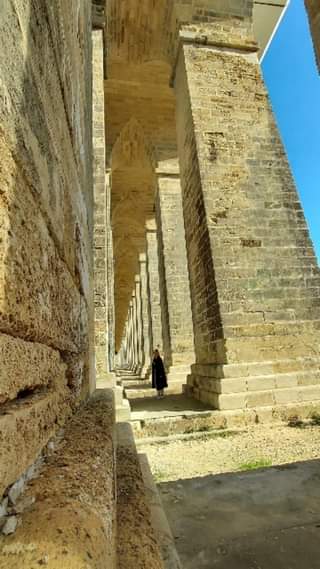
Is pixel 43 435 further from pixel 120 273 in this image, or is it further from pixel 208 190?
pixel 120 273

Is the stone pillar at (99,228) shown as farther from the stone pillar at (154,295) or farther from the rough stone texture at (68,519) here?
the stone pillar at (154,295)

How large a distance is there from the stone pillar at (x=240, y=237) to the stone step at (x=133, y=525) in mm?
3567

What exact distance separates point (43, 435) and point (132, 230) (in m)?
17.4

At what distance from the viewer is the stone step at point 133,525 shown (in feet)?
2.49

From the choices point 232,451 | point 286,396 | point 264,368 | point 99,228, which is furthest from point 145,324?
point 232,451

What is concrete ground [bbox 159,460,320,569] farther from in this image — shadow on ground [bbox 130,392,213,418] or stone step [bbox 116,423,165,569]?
shadow on ground [bbox 130,392,213,418]

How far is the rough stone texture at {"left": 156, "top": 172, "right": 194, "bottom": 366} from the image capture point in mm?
9406

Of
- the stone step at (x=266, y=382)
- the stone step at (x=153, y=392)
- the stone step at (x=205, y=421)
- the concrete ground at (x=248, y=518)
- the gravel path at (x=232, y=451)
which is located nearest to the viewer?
the concrete ground at (x=248, y=518)

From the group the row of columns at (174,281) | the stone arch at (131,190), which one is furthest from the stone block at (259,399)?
the stone arch at (131,190)

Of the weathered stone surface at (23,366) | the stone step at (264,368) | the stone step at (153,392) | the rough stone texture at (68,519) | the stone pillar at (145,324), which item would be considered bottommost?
the stone step at (153,392)

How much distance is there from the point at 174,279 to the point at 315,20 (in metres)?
6.36

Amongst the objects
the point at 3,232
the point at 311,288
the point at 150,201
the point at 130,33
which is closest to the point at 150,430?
the point at 311,288

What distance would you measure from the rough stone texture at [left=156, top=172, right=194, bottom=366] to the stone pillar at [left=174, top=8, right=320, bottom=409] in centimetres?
265

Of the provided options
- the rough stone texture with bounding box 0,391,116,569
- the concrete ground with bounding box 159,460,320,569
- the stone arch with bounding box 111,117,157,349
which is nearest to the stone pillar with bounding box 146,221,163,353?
the stone arch with bounding box 111,117,157,349
